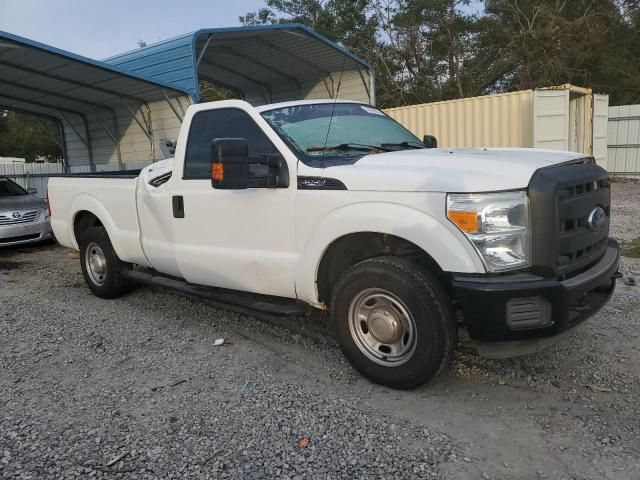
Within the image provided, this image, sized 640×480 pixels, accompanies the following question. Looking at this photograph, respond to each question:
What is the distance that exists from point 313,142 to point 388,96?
919 inches

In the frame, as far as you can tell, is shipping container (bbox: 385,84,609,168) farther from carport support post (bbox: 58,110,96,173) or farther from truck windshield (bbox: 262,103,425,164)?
carport support post (bbox: 58,110,96,173)

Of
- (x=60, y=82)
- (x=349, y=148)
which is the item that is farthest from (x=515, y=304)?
(x=60, y=82)

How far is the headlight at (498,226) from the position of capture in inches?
121

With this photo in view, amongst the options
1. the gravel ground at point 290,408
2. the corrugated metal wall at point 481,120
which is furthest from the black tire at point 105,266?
the corrugated metal wall at point 481,120

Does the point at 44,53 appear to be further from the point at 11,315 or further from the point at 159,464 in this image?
the point at 159,464

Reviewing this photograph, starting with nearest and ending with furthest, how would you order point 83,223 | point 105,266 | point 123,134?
point 105,266 < point 83,223 < point 123,134

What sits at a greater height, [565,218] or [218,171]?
[218,171]

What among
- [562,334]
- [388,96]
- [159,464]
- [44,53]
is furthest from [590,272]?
[388,96]

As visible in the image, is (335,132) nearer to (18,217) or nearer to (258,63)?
(18,217)

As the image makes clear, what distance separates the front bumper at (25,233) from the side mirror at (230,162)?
6.91 meters

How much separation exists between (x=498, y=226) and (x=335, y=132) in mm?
1655

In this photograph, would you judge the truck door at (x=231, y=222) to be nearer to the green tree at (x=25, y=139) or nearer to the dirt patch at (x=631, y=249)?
the dirt patch at (x=631, y=249)

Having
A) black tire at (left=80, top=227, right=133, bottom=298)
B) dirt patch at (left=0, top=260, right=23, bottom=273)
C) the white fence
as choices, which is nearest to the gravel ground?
black tire at (left=80, top=227, right=133, bottom=298)

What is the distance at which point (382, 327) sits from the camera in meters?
3.53
